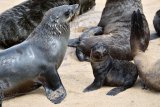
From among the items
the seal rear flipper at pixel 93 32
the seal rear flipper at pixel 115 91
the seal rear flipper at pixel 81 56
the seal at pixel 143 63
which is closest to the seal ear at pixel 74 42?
the seal rear flipper at pixel 93 32

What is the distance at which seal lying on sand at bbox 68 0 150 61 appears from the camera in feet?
22.3

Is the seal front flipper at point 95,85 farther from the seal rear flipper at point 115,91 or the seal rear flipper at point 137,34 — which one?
the seal rear flipper at point 137,34

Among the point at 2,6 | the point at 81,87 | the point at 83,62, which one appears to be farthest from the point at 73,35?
the point at 2,6

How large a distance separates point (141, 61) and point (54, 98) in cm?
109

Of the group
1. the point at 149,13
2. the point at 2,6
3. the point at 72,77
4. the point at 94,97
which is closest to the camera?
the point at 94,97

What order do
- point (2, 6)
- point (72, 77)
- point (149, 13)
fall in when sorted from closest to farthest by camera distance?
point (72, 77), point (149, 13), point (2, 6)

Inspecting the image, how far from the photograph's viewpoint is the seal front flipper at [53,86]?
532 cm

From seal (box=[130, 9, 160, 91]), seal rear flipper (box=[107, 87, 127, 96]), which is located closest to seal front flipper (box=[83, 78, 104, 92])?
seal rear flipper (box=[107, 87, 127, 96])

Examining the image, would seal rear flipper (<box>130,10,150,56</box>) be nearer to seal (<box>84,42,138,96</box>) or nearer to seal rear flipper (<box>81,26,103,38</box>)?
seal (<box>84,42,138,96</box>)

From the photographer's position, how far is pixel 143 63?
541cm

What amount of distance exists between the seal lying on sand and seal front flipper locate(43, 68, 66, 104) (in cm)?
152

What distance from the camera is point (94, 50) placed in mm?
5449

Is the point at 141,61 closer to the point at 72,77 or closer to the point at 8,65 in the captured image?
the point at 72,77

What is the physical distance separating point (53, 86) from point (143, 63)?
1071 mm
